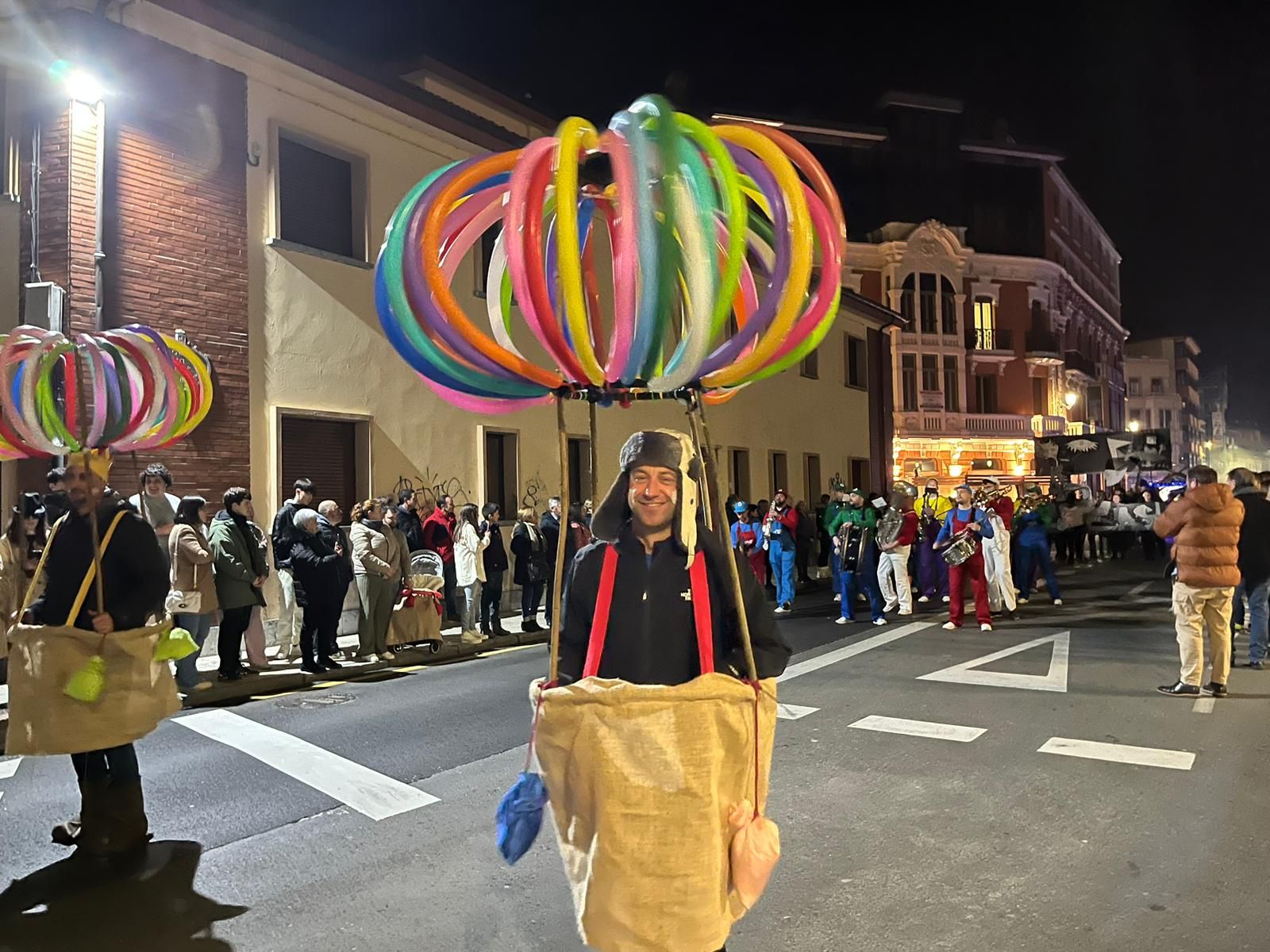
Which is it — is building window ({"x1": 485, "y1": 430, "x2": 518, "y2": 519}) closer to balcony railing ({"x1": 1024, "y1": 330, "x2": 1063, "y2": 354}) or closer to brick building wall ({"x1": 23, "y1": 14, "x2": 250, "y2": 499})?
brick building wall ({"x1": 23, "y1": 14, "x2": 250, "y2": 499})

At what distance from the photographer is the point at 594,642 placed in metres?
3.22

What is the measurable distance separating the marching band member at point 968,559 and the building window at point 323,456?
840 centimetres

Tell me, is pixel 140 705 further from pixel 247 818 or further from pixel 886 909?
pixel 886 909

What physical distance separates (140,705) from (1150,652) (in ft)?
32.3

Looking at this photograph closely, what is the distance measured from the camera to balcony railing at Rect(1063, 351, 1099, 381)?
49750 mm

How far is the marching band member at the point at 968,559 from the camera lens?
12094 millimetres

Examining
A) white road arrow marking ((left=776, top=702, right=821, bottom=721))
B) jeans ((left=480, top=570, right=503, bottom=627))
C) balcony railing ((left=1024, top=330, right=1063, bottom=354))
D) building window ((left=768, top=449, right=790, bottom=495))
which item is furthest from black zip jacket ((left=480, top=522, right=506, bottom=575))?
balcony railing ((left=1024, top=330, right=1063, bottom=354))

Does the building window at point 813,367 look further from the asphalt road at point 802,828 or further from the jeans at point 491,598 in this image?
the asphalt road at point 802,828

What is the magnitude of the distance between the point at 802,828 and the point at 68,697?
3826mm

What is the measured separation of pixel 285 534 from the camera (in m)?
9.77

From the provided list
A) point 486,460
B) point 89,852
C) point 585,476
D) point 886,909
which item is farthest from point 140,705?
point 585,476

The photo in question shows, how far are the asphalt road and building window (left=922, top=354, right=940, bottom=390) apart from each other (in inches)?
1446

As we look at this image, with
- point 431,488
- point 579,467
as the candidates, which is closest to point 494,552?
point 431,488

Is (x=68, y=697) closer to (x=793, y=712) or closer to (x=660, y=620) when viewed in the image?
(x=660, y=620)
